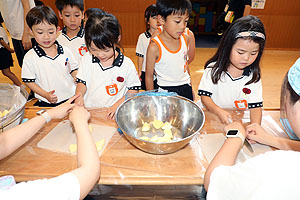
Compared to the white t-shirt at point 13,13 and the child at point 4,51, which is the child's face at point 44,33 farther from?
the child at point 4,51

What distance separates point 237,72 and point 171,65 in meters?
0.47

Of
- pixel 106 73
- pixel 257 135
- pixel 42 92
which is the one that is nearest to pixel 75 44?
pixel 42 92

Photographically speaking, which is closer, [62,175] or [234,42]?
[62,175]

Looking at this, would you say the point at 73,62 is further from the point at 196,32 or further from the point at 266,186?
the point at 196,32

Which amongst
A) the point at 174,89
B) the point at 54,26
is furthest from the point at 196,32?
the point at 54,26

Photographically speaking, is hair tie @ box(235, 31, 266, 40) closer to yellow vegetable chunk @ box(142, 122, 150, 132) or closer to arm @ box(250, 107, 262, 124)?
arm @ box(250, 107, 262, 124)

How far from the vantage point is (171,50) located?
1.51m

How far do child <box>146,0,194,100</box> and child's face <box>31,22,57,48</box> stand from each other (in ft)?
2.11

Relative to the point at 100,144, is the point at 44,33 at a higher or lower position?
higher

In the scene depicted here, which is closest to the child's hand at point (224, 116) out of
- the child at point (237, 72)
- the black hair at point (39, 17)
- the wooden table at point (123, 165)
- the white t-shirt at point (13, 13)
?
the child at point (237, 72)

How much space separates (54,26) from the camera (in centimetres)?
140

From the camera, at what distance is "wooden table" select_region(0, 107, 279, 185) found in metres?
0.72

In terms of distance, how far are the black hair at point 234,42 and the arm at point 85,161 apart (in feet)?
2.58

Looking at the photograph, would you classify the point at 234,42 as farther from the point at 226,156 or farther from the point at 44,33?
the point at 44,33
